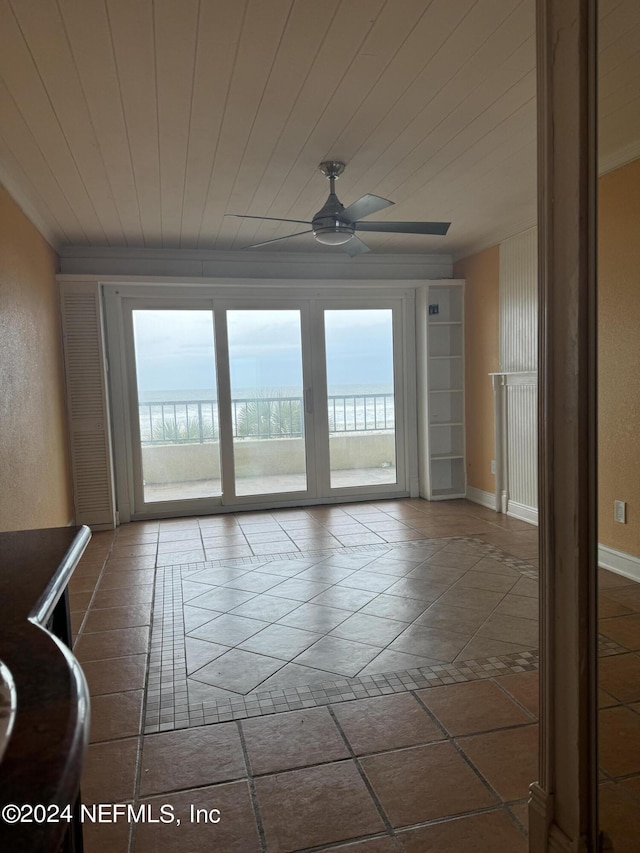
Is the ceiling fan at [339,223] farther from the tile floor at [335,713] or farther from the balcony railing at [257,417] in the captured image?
the balcony railing at [257,417]

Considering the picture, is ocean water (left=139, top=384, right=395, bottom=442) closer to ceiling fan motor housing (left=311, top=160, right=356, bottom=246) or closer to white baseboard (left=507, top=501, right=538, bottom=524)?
white baseboard (left=507, top=501, right=538, bottom=524)

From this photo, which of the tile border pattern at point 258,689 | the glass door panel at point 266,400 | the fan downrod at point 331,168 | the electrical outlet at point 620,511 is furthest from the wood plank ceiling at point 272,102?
the tile border pattern at point 258,689

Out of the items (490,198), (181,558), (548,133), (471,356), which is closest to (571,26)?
(548,133)

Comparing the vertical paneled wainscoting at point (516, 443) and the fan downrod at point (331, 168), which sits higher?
the fan downrod at point (331, 168)

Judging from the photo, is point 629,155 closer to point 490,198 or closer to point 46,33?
point 46,33

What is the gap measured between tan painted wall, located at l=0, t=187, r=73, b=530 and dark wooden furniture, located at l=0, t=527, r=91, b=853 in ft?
7.39

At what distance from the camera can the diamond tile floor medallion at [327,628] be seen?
227 cm

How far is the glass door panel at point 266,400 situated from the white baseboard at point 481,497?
1.77 meters

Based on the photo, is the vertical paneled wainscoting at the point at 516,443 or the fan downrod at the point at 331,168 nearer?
the fan downrod at the point at 331,168

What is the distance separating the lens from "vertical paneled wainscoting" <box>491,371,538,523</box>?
4.71m

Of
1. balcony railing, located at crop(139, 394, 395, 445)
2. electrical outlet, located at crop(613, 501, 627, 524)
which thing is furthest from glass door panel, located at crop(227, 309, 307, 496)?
electrical outlet, located at crop(613, 501, 627, 524)

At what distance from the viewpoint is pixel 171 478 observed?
556cm

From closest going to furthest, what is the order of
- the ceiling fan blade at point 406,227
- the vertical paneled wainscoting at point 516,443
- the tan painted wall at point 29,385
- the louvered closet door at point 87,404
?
the tan painted wall at point 29,385
the ceiling fan blade at point 406,227
the vertical paneled wainscoting at point 516,443
the louvered closet door at point 87,404

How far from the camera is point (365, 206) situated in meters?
3.03
